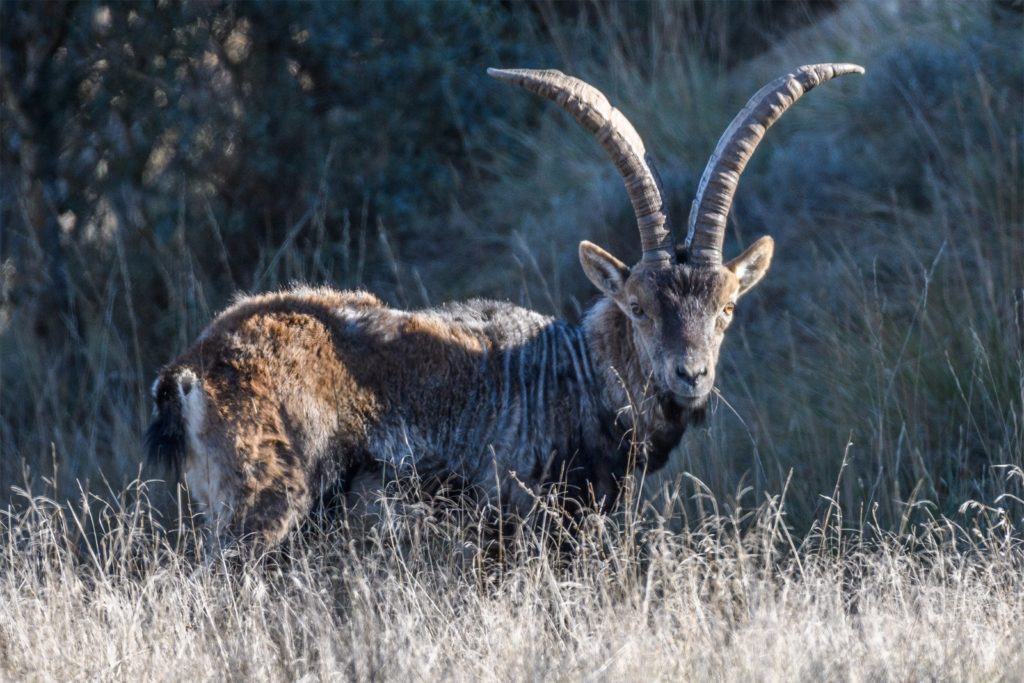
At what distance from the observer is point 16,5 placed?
10016mm

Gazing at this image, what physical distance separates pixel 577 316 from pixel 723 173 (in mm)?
3059

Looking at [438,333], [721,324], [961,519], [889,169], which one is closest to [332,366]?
[438,333]

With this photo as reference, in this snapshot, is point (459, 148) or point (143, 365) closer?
point (143, 365)

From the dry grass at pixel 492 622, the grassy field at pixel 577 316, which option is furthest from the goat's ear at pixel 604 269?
the dry grass at pixel 492 622

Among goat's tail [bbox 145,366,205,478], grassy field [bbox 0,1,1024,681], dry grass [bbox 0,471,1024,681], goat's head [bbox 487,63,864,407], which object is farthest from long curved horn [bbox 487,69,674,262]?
goat's tail [bbox 145,366,205,478]

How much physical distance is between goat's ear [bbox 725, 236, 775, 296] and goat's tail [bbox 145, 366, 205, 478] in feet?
8.52

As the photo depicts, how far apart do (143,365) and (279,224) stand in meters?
1.77

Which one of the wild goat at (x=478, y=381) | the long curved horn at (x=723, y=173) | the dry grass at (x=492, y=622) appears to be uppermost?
the long curved horn at (x=723, y=173)

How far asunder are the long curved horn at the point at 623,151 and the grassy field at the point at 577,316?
1219 millimetres

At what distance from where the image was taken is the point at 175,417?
559cm

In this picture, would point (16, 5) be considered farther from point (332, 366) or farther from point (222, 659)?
point (222, 659)

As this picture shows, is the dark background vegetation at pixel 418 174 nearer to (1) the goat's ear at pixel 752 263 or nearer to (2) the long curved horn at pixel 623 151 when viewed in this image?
(1) the goat's ear at pixel 752 263

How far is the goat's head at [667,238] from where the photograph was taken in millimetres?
6281

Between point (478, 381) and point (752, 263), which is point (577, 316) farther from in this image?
point (478, 381)
